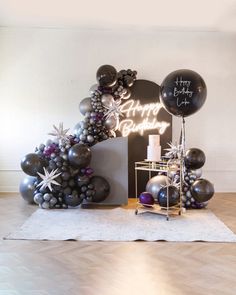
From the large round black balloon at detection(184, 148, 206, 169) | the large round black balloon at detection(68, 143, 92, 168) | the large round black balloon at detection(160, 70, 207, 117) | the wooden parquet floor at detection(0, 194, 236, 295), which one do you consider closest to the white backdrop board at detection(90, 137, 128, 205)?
the large round black balloon at detection(68, 143, 92, 168)

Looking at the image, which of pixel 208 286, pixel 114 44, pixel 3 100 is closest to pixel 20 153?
pixel 3 100

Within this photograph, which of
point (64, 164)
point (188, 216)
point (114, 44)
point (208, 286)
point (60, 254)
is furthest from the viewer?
point (114, 44)

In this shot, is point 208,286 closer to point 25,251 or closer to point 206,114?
point 25,251

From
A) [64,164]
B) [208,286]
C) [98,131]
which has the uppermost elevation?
[98,131]

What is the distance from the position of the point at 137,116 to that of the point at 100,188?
1.49 meters

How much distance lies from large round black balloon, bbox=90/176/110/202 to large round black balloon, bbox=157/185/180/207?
0.85m

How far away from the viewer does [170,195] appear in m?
4.61

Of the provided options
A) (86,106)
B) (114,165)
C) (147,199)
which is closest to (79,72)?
(86,106)

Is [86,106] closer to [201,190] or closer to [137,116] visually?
[137,116]

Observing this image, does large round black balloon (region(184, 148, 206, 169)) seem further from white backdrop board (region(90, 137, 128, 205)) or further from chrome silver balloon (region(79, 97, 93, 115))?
chrome silver balloon (region(79, 97, 93, 115))

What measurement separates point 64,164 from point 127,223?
1270 millimetres

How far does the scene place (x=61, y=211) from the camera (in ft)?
16.5

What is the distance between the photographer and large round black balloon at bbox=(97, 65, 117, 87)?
18.1 feet

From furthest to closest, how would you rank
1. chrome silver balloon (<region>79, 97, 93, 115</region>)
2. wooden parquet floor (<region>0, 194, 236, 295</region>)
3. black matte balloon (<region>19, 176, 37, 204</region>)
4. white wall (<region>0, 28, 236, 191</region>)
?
white wall (<region>0, 28, 236, 191</region>) < chrome silver balloon (<region>79, 97, 93, 115</region>) < black matte balloon (<region>19, 176, 37, 204</region>) < wooden parquet floor (<region>0, 194, 236, 295</region>)
